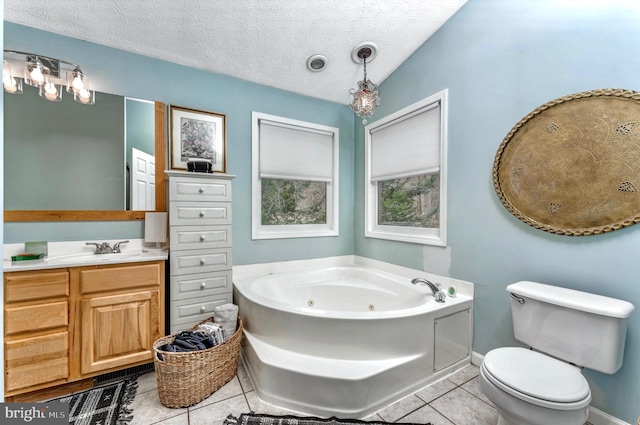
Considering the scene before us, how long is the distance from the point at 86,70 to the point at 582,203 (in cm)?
349

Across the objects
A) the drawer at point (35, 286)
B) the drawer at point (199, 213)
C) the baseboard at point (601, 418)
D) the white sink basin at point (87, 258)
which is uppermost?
the drawer at point (199, 213)

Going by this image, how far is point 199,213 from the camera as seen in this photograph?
226 centimetres

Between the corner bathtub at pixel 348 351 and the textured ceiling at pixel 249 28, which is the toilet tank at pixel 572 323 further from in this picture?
the textured ceiling at pixel 249 28

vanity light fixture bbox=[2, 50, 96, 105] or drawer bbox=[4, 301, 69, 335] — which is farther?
vanity light fixture bbox=[2, 50, 96, 105]

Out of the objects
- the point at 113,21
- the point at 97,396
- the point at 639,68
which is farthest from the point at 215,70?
the point at 639,68

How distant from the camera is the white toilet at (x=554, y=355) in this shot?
1201 millimetres

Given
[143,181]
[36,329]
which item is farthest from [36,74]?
[36,329]

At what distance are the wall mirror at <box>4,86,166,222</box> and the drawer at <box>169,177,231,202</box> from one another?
0.28 meters

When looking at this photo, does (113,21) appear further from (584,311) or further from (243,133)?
(584,311)

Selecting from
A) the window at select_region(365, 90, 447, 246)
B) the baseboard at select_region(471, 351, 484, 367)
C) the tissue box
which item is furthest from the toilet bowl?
the tissue box

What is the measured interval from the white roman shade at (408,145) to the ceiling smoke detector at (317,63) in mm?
842

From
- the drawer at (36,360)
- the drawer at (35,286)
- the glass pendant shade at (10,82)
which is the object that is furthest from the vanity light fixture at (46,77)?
the drawer at (36,360)

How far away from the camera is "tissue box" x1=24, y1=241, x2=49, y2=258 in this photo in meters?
1.89

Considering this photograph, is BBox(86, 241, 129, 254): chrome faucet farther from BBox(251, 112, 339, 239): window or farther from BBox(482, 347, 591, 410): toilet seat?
BBox(482, 347, 591, 410): toilet seat
